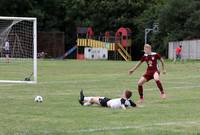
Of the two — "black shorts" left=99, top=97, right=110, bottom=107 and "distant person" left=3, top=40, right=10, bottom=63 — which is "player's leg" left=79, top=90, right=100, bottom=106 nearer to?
"black shorts" left=99, top=97, right=110, bottom=107

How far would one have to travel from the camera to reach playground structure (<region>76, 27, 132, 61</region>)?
76.2m

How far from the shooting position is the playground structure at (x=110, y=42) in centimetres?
7619

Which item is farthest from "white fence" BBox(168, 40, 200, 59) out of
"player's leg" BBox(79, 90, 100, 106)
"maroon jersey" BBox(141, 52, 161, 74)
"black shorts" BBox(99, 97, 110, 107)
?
"black shorts" BBox(99, 97, 110, 107)

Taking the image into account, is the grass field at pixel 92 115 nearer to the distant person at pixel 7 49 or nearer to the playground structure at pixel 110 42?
the distant person at pixel 7 49

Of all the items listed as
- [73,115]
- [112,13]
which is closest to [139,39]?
[112,13]

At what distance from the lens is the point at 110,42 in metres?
76.5

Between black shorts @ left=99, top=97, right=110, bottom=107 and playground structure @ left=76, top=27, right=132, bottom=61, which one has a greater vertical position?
playground structure @ left=76, top=27, right=132, bottom=61

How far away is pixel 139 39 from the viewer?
269ft

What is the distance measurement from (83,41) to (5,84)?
171ft

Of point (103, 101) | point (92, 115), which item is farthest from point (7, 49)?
point (92, 115)

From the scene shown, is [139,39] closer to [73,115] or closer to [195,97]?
[195,97]

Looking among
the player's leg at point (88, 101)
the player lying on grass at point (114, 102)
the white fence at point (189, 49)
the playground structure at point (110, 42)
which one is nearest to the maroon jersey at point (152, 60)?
the player lying on grass at point (114, 102)

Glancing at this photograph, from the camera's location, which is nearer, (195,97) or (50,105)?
(50,105)

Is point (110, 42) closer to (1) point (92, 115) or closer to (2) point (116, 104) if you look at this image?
(2) point (116, 104)
